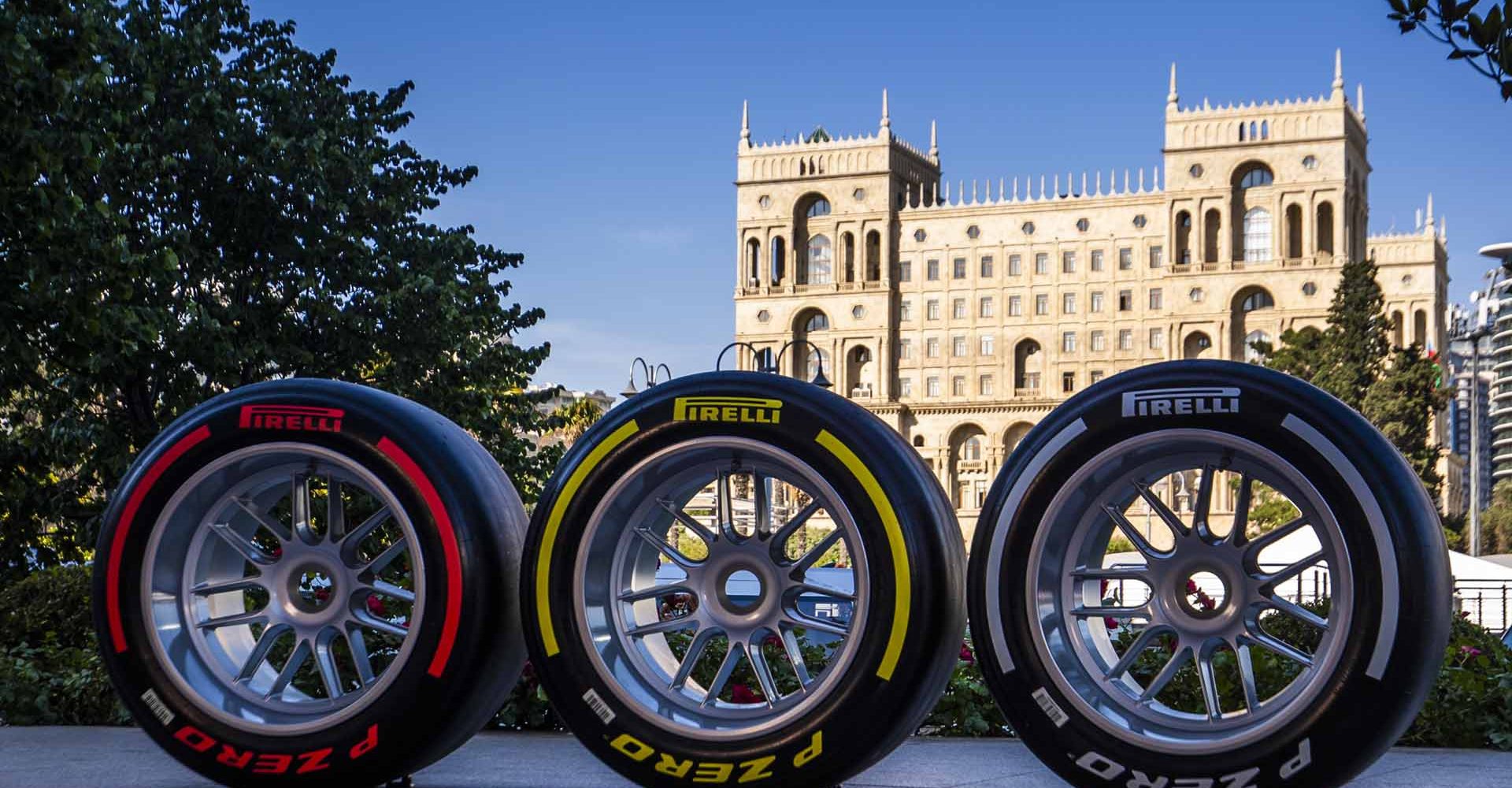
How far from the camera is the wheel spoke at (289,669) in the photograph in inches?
165

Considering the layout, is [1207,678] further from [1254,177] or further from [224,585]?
[1254,177]

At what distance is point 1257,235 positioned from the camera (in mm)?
104000

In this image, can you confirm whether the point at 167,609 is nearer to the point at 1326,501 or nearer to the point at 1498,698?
the point at 1326,501

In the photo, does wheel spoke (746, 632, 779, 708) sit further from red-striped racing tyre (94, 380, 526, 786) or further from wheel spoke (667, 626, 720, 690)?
red-striped racing tyre (94, 380, 526, 786)

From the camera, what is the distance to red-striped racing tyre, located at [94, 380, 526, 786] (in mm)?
3926

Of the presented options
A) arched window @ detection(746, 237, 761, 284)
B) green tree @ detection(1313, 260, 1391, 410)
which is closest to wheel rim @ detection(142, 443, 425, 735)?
green tree @ detection(1313, 260, 1391, 410)

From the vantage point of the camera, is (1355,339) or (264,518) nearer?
(264,518)

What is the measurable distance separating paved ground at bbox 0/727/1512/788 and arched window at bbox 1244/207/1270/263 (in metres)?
103

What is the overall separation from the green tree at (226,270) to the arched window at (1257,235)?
8387 centimetres

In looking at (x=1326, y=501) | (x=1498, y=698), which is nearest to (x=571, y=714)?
(x=1326, y=501)

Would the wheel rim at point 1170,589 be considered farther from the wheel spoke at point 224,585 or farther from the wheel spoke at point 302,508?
the wheel spoke at point 224,585

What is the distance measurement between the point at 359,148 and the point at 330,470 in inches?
869

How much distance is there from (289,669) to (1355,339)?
7084 centimetres

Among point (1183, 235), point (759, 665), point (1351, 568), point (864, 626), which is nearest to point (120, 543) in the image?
point (759, 665)
